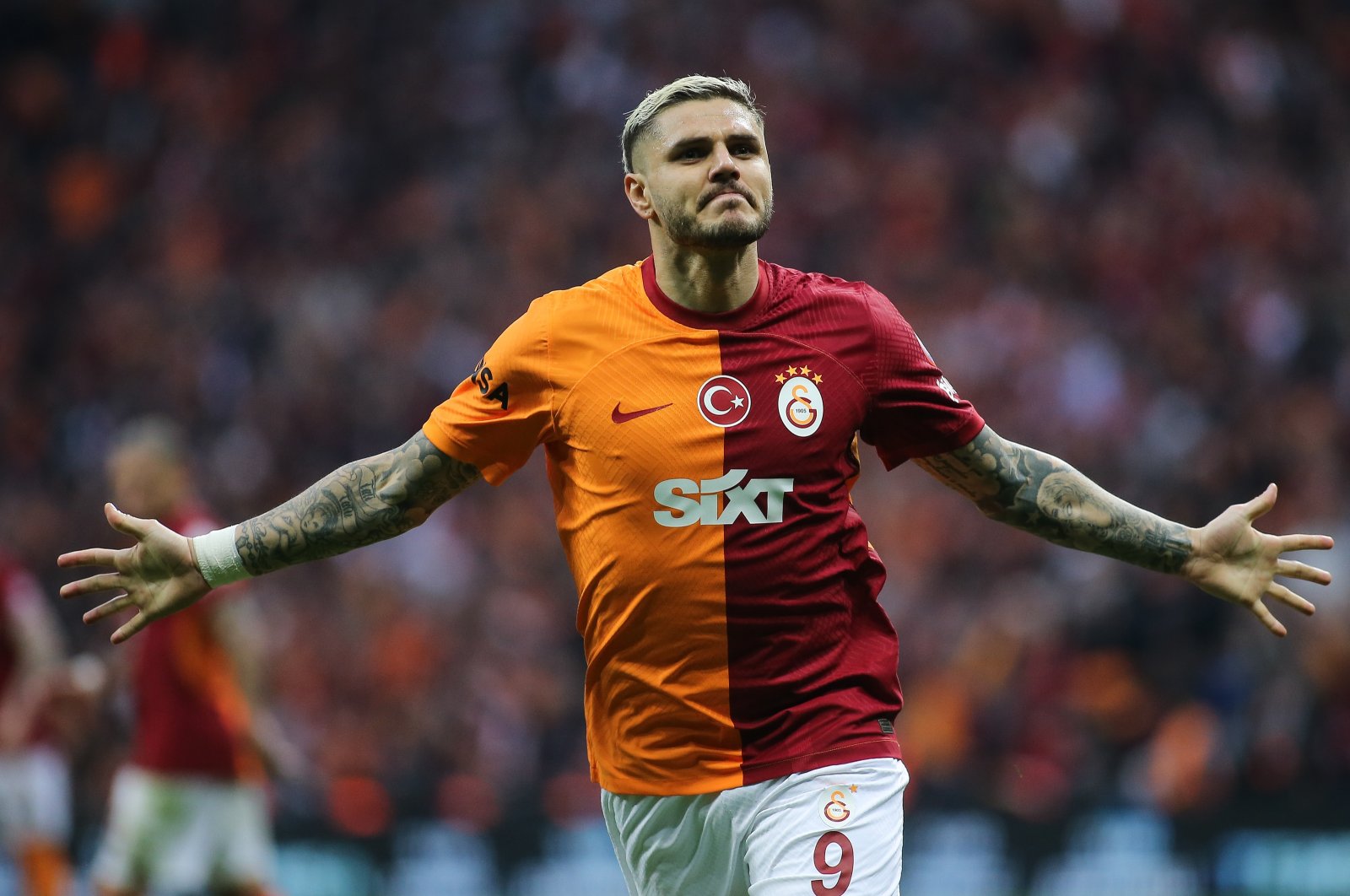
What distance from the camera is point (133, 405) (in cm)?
1457

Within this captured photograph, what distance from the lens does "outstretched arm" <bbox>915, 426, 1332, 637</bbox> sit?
14.8ft

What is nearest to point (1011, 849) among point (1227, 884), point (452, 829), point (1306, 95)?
point (1227, 884)

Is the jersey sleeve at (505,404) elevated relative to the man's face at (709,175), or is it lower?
lower

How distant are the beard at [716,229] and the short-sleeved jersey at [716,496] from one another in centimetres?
17

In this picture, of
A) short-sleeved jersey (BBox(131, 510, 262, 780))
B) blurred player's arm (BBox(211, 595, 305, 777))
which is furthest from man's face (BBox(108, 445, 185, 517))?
blurred player's arm (BBox(211, 595, 305, 777))

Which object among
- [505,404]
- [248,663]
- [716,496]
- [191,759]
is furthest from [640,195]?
[191,759]

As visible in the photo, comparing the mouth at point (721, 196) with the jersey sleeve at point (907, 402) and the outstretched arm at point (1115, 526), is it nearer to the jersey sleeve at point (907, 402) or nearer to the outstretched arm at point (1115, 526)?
the jersey sleeve at point (907, 402)

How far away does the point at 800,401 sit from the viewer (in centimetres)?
428

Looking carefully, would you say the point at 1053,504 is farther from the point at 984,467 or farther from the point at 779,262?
the point at 779,262

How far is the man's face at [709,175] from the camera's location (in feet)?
14.1

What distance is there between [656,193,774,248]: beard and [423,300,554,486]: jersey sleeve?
0.38m

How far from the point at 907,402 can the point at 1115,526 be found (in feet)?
2.12

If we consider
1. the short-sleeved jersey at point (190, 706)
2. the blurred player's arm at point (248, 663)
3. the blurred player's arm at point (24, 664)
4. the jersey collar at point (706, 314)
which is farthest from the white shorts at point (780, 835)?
the blurred player's arm at point (24, 664)

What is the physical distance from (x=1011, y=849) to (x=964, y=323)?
4990 millimetres
